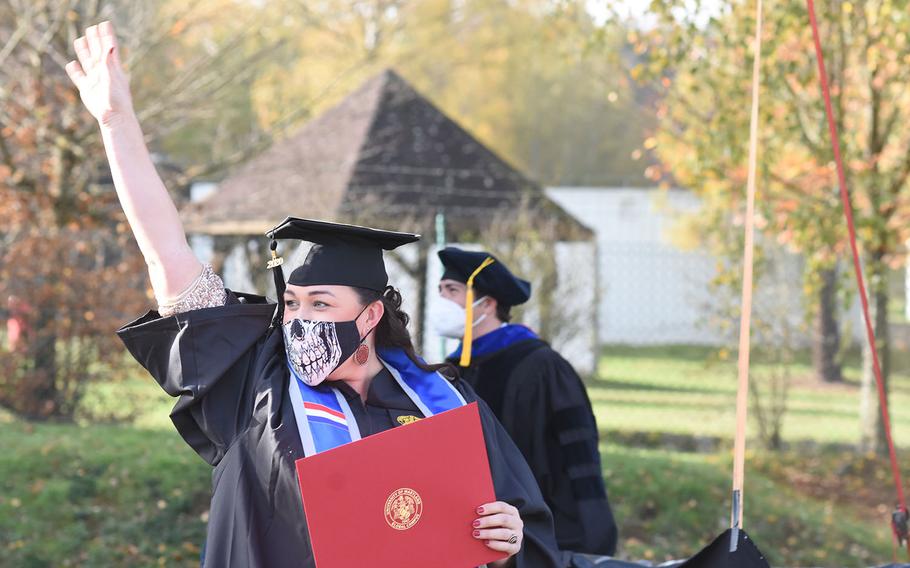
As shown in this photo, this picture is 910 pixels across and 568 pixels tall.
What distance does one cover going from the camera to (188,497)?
7188mm

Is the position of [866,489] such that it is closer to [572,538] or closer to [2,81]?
[572,538]

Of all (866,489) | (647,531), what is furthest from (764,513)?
(866,489)

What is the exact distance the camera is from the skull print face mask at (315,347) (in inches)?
115

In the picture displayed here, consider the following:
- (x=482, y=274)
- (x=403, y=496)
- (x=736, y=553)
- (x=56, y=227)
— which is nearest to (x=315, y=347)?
(x=403, y=496)

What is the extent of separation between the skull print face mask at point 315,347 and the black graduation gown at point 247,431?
7 cm

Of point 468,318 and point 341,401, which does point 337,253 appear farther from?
point 468,318

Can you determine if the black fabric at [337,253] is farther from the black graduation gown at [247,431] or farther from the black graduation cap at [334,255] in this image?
the black graduation gown at [247,431]

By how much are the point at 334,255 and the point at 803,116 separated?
7.14 meters

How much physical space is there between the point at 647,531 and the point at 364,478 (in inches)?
218

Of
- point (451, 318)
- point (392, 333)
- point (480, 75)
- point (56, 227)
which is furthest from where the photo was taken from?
point (480, 75)

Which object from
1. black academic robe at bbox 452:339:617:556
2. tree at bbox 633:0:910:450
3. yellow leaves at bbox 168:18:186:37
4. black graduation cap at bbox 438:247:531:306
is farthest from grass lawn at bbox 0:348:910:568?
yellow leaves at bbox 168:18:186:37

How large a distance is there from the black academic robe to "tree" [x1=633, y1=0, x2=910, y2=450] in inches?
136

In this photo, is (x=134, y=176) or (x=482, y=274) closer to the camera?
(x=134, y=176)

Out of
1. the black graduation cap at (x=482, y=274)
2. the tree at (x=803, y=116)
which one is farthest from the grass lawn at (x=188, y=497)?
the black graduation cap at (x=482, y=274)
